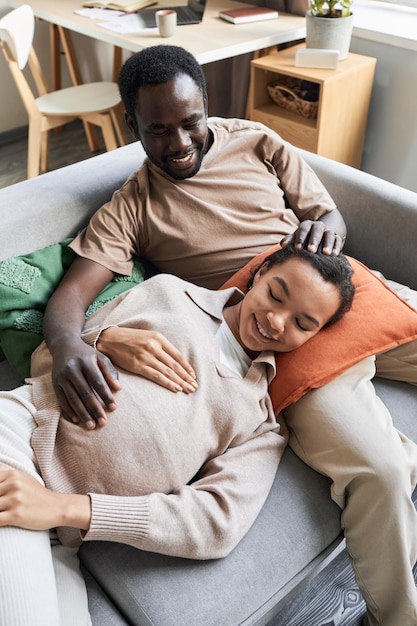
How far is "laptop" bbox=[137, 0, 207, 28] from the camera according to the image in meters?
2.55

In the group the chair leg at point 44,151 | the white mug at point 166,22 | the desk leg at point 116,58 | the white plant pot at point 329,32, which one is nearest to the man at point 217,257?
the white plant pot at point 329,32

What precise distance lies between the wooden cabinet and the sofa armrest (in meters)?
0.63

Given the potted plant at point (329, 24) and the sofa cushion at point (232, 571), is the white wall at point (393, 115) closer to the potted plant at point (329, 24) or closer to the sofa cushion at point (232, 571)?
the potted plant at point (329, 24)

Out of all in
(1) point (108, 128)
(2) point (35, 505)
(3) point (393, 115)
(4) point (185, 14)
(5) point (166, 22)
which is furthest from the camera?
(1) point (108, 128)

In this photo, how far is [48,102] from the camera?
2838mm

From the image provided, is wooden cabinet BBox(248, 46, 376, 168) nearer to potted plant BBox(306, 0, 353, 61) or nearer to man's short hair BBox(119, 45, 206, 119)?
potted plant BBox(306, 0, 353, 61)

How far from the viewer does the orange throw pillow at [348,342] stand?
1.21 m

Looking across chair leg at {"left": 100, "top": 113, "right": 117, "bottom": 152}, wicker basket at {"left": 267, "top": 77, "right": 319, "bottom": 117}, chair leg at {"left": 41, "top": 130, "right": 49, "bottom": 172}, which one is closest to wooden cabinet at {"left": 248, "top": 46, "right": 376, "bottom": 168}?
wicker basket at {"left": 267, "top": 77, "right": 319, "bottom": 117}

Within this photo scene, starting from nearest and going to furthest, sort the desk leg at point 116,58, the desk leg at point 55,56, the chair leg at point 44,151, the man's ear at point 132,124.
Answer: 1. the man's ear at point 132,124
2. the chair leg at point 44,151
3. the desk leg at point 116,58
4. the desk leg at point 55,56

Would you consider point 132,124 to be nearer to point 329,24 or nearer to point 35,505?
point 35,505

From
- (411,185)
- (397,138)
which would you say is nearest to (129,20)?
(397,138)

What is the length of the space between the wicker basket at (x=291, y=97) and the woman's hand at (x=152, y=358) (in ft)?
5.06

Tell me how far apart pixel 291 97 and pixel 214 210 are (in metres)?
1.21

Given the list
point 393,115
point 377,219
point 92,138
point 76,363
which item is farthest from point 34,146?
point 76,363
